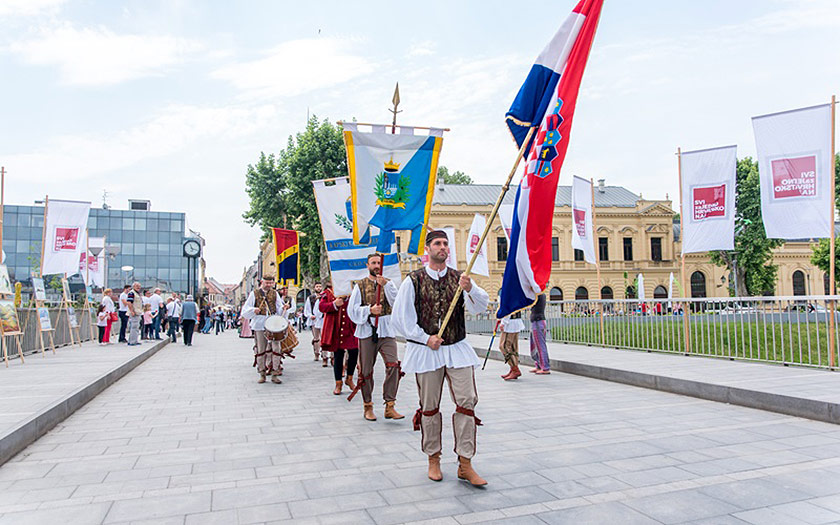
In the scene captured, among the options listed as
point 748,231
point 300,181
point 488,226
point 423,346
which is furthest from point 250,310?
point 748,231

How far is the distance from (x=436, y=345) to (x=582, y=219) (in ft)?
43.3

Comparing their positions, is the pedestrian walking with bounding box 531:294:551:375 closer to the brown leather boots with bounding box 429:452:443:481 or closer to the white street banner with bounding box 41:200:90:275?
the brown leather boots with bounding box 429:452:443:481

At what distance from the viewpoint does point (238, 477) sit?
4992 mm

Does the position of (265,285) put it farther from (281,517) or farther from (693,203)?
(693,203)

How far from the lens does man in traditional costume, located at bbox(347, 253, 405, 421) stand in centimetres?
764

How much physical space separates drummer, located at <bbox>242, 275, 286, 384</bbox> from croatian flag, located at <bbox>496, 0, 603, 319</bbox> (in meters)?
7.13

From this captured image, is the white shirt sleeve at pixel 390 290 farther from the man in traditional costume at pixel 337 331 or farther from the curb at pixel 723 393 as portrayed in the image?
the curb at pixel 723 393

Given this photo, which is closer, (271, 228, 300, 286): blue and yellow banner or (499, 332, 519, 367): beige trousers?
(499, 332, 519, 367): beige trousers

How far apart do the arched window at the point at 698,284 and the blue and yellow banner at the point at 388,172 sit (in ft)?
193

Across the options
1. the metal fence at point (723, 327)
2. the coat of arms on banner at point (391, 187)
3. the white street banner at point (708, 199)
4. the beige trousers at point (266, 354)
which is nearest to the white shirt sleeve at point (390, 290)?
the coat of arms on banner at point (391, 187)

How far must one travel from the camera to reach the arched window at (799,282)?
2474 inches

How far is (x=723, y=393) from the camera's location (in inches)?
328

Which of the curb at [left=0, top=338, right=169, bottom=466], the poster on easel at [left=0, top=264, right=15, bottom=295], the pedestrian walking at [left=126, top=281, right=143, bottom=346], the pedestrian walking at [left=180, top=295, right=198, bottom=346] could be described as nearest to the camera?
the curb at [left=0, top=338, right=169, bottom=466]

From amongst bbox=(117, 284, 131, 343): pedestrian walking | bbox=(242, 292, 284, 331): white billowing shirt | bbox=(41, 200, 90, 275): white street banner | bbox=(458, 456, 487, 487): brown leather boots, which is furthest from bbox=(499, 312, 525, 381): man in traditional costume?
bbox=(117, 284, 131, 343): pedestrian walking
